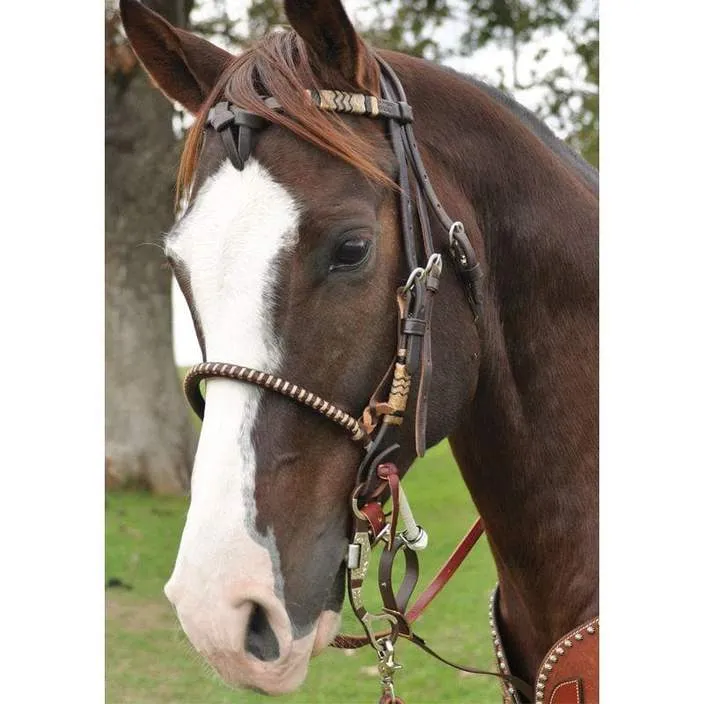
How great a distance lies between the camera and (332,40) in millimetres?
1639

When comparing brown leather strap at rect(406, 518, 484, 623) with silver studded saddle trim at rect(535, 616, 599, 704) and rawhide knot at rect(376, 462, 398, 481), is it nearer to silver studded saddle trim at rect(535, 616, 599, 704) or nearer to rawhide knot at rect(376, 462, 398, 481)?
silver studded saddle trim at rect(535, 616, 599, 704)

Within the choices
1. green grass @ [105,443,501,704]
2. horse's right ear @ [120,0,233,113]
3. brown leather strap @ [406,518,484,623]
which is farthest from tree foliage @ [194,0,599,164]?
green grass @ [105,443,501,704]

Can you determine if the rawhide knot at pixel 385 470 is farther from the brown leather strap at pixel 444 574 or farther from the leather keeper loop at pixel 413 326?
the brown leather strap at pixel 444 574

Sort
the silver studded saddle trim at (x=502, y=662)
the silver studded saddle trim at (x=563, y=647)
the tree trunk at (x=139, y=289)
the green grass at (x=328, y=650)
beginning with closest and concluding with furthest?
1. the silver studded saddle trim at (x=563, y=647)
2. the silver studded saddle trim at (x=502, y=662)
3. the green grass at (x=328, y=650)
4. the tree trunk at (x=139, y=289)

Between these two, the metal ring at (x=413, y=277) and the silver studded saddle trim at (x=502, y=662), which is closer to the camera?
the metal ring at (x=413, y=277)

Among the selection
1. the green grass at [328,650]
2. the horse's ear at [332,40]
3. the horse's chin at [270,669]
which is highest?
the horse's ear at [332,40]

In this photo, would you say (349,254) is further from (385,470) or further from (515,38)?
(515,38)

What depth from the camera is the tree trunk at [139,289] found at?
4465 millimetres

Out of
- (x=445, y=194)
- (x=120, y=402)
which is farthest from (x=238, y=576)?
(x=120, y=402)

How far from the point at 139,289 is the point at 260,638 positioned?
3.87 metres

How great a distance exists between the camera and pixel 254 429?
1.45 metres

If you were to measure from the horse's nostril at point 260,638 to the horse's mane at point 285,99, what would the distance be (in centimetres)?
81
